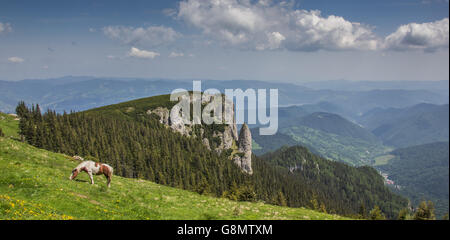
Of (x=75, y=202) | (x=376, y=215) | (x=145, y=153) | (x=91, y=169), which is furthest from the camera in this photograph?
(x=145, y=153)

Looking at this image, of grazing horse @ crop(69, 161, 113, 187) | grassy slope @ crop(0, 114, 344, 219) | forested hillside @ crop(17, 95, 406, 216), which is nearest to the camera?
grassy slope @ crop(0, 114, 344, 219)

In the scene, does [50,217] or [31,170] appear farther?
[31,170]

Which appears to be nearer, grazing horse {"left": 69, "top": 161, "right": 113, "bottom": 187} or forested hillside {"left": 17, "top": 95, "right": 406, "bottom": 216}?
grazing horse {"left": 69, "top": 161, "right": 113, "bottom": 187}

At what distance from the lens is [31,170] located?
76.7ft

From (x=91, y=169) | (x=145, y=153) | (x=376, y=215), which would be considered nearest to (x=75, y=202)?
(x=91, y=169)

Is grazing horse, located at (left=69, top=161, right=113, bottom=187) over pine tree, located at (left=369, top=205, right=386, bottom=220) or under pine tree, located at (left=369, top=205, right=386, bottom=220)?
over

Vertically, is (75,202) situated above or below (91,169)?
below

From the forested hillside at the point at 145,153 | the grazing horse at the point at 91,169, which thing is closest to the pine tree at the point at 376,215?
the forested hillside at the point at 145,153

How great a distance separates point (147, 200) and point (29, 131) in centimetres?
7655

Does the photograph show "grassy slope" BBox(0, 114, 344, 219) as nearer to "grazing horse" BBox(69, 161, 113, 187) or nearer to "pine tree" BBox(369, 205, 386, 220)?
"grazing horse" BBox(69, 161, 113, 187)

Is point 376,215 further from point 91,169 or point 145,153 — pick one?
point 145,153

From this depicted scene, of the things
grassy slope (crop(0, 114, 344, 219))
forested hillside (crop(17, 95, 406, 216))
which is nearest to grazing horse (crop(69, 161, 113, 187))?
grassy slope (crop(0, 114, 344, 219))
